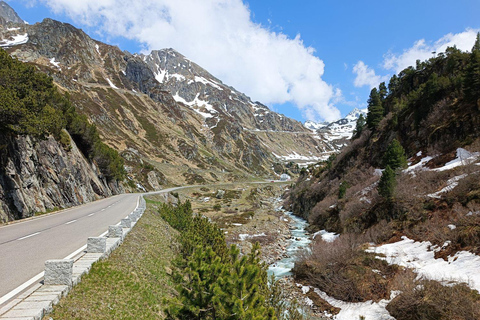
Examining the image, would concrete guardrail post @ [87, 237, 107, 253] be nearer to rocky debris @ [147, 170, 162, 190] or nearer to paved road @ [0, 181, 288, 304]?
paved road @ [0, 181, 288, 304]

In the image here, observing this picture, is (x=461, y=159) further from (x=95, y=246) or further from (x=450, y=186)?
(x=95, y=246)

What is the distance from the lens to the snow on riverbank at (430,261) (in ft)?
43.8

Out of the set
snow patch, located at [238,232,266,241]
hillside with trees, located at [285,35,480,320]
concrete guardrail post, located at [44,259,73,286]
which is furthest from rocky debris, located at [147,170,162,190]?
concrete guardrail post, located at [44,259,73,286]

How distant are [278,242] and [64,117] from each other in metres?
39.5

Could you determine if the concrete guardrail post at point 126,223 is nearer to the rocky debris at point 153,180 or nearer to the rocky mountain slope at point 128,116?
the rocky mountain slope at point 128,116

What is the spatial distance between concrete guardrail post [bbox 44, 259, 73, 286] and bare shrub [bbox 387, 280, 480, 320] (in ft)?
51.9

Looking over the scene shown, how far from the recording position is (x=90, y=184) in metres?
42.5

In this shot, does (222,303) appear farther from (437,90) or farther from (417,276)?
(437,90)

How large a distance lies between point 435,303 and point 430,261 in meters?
4.52

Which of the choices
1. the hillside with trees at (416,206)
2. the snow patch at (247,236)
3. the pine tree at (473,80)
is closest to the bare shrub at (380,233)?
the hillside with trees at (416,206)

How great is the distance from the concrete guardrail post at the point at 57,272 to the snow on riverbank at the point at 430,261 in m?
17.5

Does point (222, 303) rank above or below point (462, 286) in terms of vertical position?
below

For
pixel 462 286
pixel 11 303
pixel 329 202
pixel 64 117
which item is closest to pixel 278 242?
pixel 329 202

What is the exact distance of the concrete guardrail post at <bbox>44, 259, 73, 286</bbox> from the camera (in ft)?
25.5
